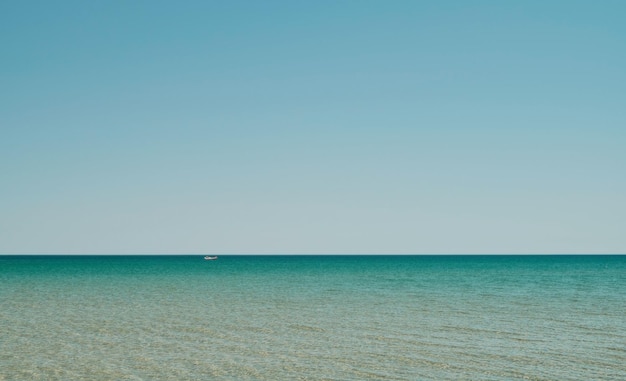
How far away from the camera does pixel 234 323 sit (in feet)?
86.9

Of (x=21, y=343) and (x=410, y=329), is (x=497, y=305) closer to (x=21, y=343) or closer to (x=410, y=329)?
(x=410, y=329)

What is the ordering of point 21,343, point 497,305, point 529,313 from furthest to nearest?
point 497,305
point 529,313
point 21,343

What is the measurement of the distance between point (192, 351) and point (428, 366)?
778 cm

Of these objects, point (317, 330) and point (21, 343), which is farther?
point (317, 330)

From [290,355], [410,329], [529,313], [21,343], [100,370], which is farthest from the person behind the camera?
[529,313]

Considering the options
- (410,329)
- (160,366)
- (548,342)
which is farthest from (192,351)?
(548,342)

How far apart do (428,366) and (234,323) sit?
11.7m

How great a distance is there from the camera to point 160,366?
1722cm

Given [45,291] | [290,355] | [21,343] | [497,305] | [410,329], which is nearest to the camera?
[290,355]

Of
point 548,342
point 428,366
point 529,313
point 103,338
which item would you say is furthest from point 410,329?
point 103,338

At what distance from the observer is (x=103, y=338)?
22.1 m

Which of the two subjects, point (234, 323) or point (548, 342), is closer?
point (548, 342)

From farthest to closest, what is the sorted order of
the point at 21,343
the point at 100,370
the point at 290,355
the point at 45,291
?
the point at 45,291, the point at 21,343, the point at 290,355, the point at 100,370

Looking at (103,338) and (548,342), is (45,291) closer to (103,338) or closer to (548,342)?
(103,338)
